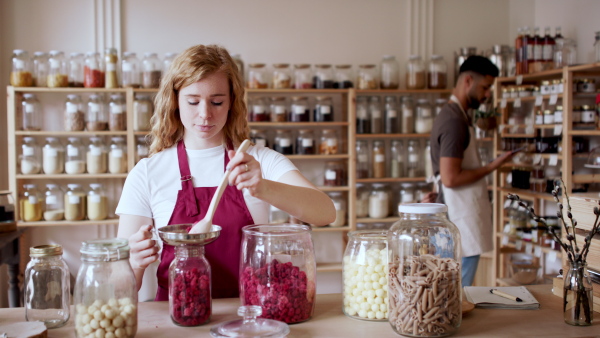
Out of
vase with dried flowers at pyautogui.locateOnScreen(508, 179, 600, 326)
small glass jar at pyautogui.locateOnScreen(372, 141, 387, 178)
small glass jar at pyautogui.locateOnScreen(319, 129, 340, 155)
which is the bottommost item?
vase with dried flowers at pyautogui.locateOnScreen(508, 179, 600, 326)

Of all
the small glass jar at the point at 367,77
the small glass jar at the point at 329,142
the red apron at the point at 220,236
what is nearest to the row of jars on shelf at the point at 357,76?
the small glass jar at the point at 367,77

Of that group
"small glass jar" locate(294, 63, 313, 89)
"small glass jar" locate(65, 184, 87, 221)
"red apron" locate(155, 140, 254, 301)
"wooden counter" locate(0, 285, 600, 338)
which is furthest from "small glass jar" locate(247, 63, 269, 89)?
"wooden counter" locate(0, 285, 600, 338)

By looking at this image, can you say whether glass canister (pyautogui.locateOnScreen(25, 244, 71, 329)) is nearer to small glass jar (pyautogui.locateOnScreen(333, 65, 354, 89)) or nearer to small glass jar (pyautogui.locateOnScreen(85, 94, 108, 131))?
small glass jar (pyautogui.locateOnScreen(85, 94, 108, 131))

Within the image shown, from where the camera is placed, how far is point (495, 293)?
1.60 m

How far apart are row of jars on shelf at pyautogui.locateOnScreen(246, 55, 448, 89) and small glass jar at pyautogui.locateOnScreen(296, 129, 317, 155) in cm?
31

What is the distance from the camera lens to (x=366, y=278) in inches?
55.2

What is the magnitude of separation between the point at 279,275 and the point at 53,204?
2.88m

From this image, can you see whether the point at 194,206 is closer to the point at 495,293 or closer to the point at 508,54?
the point at 495,293

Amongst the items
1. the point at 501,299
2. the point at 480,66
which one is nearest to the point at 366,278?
the point at 501,299

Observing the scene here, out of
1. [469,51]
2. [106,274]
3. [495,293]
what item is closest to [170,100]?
[106,274]

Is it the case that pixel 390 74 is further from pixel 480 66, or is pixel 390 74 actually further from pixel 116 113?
pixel 116 113

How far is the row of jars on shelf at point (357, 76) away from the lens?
4.01 m

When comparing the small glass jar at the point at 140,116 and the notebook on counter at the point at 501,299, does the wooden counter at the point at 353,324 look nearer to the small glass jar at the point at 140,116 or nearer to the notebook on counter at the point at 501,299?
the notebook on counter at the point at 501,299

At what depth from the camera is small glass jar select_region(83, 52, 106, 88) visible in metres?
3.76
